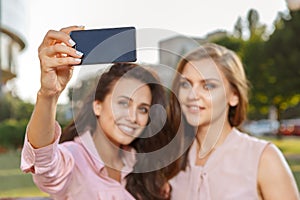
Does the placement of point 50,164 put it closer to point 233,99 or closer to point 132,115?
point 132,115

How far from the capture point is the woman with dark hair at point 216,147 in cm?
102

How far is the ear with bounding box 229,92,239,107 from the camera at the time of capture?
111 cm

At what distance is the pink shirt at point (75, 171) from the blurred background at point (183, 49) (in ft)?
0.21

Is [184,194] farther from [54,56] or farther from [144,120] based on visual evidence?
[54,56]

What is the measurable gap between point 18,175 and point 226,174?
16.9 ft

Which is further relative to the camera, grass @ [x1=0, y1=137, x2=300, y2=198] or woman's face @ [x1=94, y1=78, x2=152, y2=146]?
grass @ [x1=0, y1=137, x2=300, y2=198]

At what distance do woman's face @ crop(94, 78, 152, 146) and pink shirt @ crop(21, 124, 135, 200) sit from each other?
5 cm

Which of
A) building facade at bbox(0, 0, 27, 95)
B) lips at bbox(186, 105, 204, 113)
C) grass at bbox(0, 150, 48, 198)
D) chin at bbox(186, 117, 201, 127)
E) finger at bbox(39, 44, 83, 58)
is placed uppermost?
finger at bbox(39, 44, 83, 58)

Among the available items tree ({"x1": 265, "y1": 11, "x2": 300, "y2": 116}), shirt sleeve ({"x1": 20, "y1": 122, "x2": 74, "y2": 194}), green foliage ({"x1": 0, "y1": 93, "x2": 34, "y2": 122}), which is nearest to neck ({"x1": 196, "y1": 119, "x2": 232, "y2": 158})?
shirt sleeve ({"x1": 20, "y1": 122, "x2": 74, "y2": 194})

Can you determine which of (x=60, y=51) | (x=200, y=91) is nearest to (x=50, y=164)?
(x=60, y=51)

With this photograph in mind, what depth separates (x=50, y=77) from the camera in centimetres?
73

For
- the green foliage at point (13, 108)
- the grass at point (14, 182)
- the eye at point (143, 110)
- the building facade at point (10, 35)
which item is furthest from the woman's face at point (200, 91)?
the building facade at point (10, 35)

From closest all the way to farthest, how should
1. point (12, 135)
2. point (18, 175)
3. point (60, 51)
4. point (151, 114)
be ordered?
point (60, 51) → point (151, 114) → point (18, 175) → point (12, 135)

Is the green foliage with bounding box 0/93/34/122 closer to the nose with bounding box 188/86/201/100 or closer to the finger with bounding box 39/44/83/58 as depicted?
the nose with bounding box 188/86/201/100
